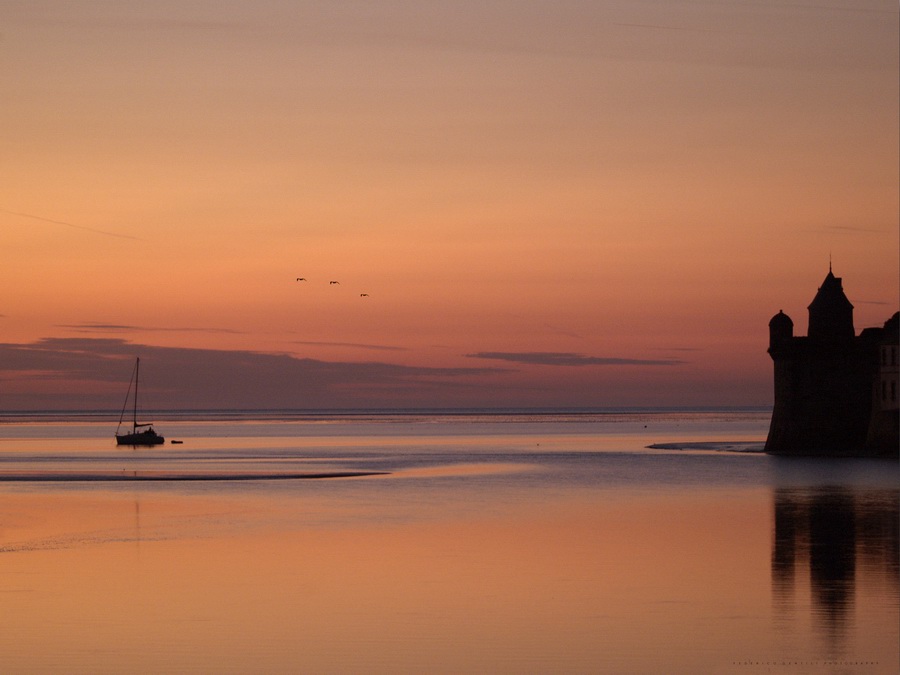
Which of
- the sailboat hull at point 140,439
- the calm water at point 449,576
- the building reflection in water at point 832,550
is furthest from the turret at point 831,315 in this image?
the sailboat hull at point 140,439

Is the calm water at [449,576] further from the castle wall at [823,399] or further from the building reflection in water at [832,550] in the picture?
the castle wall at [823,399]

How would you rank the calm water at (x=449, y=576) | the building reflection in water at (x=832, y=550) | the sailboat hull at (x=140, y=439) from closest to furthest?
the calm water at (x=449, y=576)
the building reflection in water at (x=832, y=550)
the sailboat hull at (x=140, y=439)

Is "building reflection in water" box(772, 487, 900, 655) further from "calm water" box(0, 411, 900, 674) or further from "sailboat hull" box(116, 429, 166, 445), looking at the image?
"sailboat hull" box(116, 429, 166, 445)

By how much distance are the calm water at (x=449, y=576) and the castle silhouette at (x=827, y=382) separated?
29.2m

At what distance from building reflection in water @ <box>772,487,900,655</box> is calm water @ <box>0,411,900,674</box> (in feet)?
0.36

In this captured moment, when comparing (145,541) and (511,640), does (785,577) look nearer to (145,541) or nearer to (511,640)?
(511,640)

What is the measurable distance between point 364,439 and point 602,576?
105317mm

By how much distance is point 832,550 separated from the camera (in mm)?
33562

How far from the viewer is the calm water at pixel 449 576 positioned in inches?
824

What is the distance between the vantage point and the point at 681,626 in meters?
23.1

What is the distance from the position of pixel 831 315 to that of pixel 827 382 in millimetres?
4836

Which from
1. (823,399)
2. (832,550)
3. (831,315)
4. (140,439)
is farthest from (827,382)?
(832,550)

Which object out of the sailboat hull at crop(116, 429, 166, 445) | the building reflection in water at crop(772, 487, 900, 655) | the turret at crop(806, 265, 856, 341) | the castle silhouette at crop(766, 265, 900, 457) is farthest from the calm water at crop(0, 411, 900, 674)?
the sailboat hull at crop(116, 429, 166, 445)

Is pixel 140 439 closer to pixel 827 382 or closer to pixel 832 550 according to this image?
pixel 827 382
